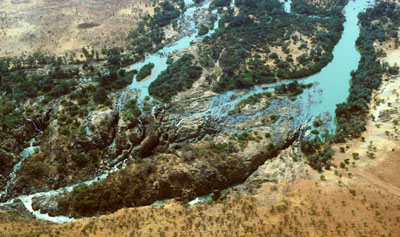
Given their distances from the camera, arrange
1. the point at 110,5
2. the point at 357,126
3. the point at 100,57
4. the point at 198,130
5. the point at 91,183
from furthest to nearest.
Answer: the point at 110,5 → the point at 100,57 → the point at 198,130 → the point at 357,126 → the point at 91,183

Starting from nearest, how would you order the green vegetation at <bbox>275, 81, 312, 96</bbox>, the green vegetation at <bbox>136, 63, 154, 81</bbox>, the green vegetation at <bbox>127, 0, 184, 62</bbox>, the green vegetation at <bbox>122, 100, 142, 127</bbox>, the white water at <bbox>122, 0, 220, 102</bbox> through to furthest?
the green vegetation at <bbox>122, 100, 142, 127</bbox>
the green vegetation at <bbox>275, 81, 312, 96</bbox>
the white water at <bbox>122, 0, 220, 102</bbox>
the green vegetation at <bbox>136, 63, 154, 81</bbox>
the green vegetation at <bbox>127, 0, 184, 62</bbox>

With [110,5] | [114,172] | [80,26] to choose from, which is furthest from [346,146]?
[110,5]

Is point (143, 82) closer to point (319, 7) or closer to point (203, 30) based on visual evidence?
point (203, 30)

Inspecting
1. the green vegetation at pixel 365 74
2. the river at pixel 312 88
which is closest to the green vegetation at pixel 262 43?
the river at pixel 312 88

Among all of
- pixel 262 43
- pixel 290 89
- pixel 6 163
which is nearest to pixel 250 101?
pixel 290 89

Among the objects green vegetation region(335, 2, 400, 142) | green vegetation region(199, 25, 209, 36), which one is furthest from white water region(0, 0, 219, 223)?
green vegetation region(335, 2, 400, 142)

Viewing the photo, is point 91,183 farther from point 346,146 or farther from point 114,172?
point 346,146

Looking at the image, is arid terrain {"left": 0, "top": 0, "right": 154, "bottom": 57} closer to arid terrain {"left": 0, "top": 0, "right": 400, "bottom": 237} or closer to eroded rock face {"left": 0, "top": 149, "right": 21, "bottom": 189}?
arid terrain {"left": 0, "top": 0, "right": 400, "bottom": 237}
